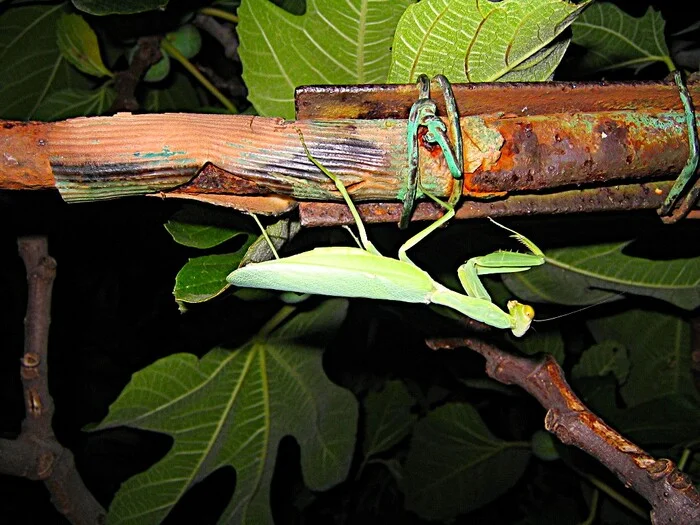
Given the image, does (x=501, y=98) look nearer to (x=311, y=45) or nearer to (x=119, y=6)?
(x=311, y=45)

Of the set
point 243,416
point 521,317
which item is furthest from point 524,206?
point 243,416

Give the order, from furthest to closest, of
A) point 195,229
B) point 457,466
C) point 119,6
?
point 457,466 < point 119,6 < point 195,229

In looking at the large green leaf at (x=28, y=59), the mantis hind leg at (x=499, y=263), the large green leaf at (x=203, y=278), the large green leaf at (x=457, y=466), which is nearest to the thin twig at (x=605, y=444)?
the mantis hind leg at (x=499, y=263)

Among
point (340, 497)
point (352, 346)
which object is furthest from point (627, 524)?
point (340, 497)

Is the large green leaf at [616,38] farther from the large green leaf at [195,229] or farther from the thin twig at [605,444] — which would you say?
the large green leaf at [195,229]

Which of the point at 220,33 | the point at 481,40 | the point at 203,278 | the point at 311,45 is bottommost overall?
the point at 203,278

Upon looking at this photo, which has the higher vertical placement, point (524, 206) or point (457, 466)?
point (524, 206)
